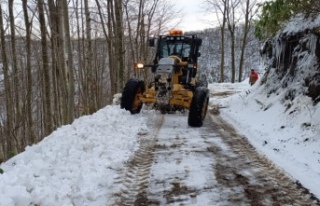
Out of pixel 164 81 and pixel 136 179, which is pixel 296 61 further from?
pixel 136 179

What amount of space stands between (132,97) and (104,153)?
4650 mm

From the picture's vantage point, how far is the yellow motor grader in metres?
9.61

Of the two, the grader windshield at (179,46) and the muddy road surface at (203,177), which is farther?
the grader windshield at (179,46)

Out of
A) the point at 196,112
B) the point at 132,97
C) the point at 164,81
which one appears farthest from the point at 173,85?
the point at 196,112

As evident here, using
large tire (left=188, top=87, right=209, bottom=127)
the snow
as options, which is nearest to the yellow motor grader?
large tire (left=188, top=87, right=209, bottom=127)

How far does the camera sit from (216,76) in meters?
76.9

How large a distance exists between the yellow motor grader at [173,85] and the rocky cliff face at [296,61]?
2.31 meters

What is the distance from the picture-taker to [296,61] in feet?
34.2

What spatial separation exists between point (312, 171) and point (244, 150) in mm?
1587

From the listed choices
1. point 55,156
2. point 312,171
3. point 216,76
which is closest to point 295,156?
point 312,171

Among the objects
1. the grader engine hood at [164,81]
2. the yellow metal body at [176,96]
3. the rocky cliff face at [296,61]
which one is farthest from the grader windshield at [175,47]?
the rocky cliff face at [296,61]

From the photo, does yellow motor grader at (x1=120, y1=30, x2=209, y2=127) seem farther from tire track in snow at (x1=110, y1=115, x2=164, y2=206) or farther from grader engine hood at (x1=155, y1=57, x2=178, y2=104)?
tire track in snow at (x1=110, y1=115, x2=164, y2=206)

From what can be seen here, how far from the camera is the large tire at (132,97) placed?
1069cm

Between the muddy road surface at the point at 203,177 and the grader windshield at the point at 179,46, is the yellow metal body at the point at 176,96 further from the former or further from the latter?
the muddy road surface at the point at 203,177
